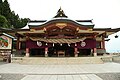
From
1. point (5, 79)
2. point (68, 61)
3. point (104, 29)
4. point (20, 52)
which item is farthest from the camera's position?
point (20, 52)

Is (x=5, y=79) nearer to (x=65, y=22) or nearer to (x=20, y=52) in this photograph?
(x=65, y=22)

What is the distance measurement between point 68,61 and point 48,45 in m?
5.34

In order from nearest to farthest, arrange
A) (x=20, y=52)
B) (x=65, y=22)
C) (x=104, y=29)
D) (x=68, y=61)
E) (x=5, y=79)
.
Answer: (x=5, y=79)
(x=68, y=61)
(x=65, y=22)
(x=104, y=29)
(x=20, y=52)

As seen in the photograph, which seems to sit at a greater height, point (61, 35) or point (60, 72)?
point (61, 35)

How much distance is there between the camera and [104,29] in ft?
67.0

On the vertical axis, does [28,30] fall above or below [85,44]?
above

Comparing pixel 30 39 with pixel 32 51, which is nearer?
pixel 30 39

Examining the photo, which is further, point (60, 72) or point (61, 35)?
point (61, 35)

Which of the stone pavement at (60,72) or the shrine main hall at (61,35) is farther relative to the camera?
the shrine main hall at (61,35)

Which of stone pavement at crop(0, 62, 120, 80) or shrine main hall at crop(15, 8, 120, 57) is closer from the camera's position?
stone pavement at crop(0, 62, 120, 80)

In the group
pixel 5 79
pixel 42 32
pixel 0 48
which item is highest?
pixel 42 32

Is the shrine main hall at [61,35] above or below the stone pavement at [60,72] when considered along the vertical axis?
above

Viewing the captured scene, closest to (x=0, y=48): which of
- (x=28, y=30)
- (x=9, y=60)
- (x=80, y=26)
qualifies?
(x=9, y=60)

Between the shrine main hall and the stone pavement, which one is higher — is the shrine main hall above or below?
above
